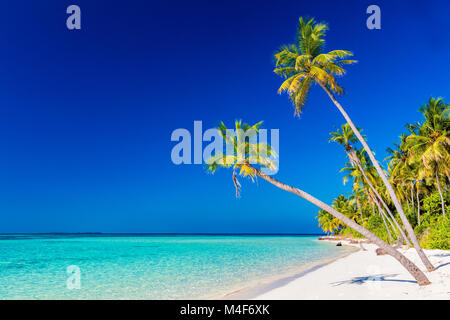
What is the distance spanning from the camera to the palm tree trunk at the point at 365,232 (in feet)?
27.7

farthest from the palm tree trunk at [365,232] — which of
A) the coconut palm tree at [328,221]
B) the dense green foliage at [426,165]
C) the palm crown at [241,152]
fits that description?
the coconut palm tree at [328,221]

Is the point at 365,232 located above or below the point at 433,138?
below

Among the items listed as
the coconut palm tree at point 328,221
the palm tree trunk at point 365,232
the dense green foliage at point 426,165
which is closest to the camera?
the palm tree trunk at point 365,232

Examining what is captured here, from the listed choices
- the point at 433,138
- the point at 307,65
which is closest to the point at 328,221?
the point at 433,138

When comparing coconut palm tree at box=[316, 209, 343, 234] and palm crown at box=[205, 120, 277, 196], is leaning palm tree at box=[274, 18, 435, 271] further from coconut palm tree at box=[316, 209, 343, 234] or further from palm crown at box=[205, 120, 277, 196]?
coconut palm tree at box=[316, 209, 343, 234]

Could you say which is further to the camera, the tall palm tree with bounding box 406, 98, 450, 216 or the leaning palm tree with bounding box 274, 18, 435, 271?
the tall palm tree with bounding box 406, 98, 450, 216

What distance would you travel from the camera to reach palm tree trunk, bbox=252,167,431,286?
8.45m

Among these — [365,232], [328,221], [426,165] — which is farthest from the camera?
[328,221]

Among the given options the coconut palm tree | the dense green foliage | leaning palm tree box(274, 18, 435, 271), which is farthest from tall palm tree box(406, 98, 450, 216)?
the coconut palm tree

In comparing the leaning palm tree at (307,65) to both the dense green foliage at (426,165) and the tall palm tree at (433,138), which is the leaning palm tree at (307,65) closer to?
the dense green foliage at (426,165)

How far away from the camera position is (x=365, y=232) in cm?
876

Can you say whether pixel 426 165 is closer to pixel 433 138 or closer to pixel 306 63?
pixel 433 138
